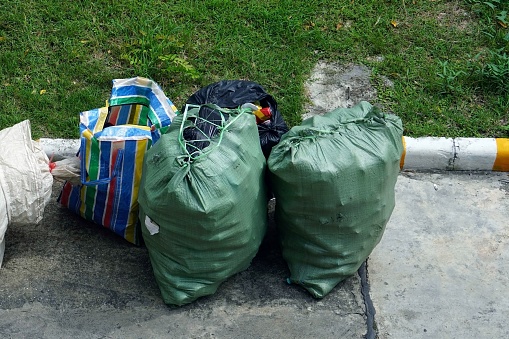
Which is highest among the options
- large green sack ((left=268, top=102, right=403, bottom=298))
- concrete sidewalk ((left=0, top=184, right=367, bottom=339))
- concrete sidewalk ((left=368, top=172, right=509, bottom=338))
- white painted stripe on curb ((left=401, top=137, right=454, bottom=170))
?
large green sack ((left=268, top=102, right=403, bottom=298))

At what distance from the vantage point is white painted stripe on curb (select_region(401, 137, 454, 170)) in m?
4.43

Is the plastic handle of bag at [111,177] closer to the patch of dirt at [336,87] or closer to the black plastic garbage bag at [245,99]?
the black plastic garbage bag at [245,99]

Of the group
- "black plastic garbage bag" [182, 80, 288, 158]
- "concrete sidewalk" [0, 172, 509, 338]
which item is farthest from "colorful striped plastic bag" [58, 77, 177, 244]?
"black plastic garbage bag" [182, 80, 288, 158]

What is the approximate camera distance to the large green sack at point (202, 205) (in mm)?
3242

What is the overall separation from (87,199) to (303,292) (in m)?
1.16

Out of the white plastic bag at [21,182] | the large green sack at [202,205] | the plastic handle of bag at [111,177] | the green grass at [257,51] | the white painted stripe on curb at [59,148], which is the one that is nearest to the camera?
the large green sack at [202,205]

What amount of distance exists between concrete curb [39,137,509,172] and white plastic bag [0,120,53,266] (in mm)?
648

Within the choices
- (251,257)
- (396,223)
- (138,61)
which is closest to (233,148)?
(251,257)

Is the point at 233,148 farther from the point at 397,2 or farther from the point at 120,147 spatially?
the point at 397,2

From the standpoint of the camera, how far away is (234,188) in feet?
10.9

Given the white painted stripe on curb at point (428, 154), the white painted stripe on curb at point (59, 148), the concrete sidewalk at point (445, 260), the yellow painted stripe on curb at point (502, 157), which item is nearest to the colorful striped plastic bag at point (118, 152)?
the white painted stripe on curb at point (59, 148)

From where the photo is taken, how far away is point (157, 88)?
13.4 ft

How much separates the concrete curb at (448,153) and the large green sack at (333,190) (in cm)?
85

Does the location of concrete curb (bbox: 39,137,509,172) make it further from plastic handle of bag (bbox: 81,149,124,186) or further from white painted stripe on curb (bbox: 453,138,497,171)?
plastic handle of bag (bbox: 81,149,124,186)
